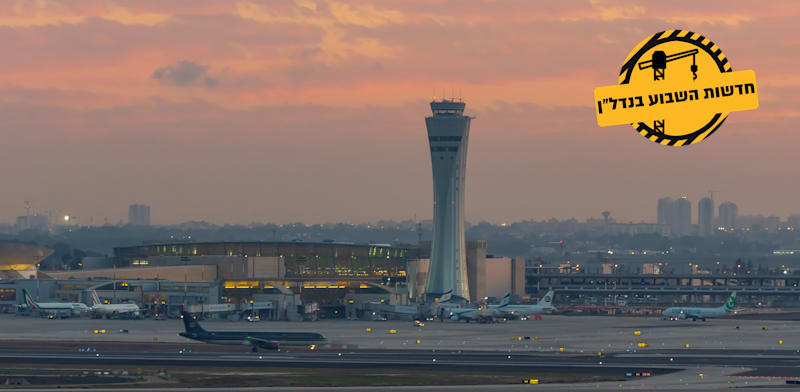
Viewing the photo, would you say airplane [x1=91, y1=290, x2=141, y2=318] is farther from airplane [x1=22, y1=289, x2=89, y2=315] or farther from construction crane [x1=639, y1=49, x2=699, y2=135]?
construction crane [x1=639, y1=49, x2=699, y2=135]

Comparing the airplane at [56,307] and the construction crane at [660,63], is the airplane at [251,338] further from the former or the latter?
the construction crane at [660,63]

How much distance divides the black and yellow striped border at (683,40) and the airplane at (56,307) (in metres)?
149

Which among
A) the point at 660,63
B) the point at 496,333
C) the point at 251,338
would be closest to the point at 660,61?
the point at 660,63

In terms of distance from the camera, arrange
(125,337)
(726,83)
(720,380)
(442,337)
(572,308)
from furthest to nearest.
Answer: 1. (572,308)
2. (442,337)
3. (125,337)
4. (720,380)
5. (726,83)

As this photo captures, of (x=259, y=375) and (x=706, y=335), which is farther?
(x=706, y=335)

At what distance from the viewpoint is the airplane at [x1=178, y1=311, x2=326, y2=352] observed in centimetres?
10150

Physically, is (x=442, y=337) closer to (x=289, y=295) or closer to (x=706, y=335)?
(x=706, y=335)

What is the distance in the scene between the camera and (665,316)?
169m

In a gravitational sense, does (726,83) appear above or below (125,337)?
above

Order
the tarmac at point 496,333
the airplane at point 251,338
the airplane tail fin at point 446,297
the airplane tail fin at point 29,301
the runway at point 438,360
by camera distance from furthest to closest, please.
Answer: the airplane tail fin at point 446,297 → the airplane tail fin at point 29,301 → the tarmac at point 496,333 → the airplane at point 251,338 → the runway at point 438,360

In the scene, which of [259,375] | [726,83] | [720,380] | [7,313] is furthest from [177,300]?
[726,83]

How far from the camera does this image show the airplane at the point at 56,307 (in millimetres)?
153375

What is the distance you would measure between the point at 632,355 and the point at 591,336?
29687mm

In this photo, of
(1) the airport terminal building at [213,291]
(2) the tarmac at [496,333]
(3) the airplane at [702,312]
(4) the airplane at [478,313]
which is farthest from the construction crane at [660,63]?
(3) the airplane at [702,312]
